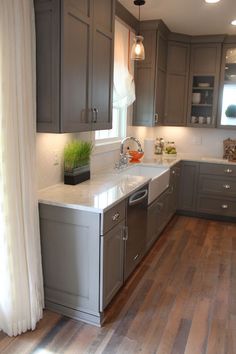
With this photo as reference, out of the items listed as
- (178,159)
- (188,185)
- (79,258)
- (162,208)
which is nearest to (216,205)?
(188,185)

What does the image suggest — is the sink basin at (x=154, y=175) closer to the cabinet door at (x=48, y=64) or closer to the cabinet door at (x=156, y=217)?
the cabinet door at (x=156, y=217)

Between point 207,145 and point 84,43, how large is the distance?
11.1ft

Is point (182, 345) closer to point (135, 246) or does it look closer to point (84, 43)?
point (135, 246)

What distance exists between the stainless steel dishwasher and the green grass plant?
571 mm

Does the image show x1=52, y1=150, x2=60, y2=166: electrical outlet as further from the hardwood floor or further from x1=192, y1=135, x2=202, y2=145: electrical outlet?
x1=192, y1=135, x2=202, y2=145: electrical outlet

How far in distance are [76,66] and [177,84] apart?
2.90m

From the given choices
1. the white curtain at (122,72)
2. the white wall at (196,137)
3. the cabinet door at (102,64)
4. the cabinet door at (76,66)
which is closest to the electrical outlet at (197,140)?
the white wall at (196,137)

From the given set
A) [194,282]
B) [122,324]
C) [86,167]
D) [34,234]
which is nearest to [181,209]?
[194,282]

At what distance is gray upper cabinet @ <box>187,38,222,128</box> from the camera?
15.6 ft

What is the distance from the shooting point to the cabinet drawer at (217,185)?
15.4 ft

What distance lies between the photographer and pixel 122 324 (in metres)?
2.37

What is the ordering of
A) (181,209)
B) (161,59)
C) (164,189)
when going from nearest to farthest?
(164,189), (161,59), (181,209)

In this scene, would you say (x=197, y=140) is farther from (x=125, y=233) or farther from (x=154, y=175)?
(x=125, y=233)

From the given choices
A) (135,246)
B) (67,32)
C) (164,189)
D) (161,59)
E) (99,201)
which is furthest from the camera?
(161,59)
